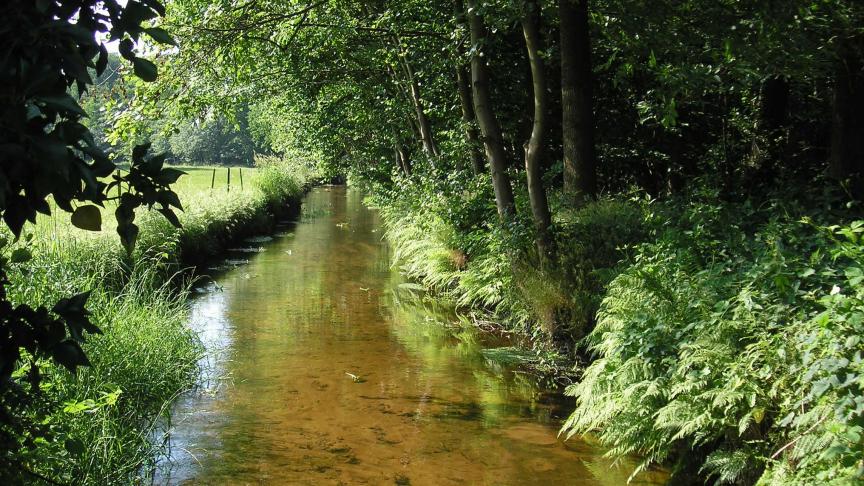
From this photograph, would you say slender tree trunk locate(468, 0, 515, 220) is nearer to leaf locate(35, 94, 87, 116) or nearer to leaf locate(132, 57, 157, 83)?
leaf locate(132, 57, 157, 83)

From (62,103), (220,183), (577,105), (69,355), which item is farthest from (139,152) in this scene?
(220,183)

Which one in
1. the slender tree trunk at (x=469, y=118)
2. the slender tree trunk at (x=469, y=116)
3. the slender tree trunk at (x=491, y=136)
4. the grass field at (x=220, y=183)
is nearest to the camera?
the slender tree trunk at (x=491, y=136)

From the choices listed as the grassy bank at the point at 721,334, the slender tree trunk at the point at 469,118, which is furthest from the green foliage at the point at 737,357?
the slender tree trunk at the point at 469,118

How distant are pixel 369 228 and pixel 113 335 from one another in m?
19.5

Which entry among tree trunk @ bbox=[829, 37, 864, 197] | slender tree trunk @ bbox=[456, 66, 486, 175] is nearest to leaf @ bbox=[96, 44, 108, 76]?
tree trunk @ bbox=[829, 37, 864, 197]

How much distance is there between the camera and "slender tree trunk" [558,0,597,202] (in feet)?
33.4

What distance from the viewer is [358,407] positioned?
7.58 m

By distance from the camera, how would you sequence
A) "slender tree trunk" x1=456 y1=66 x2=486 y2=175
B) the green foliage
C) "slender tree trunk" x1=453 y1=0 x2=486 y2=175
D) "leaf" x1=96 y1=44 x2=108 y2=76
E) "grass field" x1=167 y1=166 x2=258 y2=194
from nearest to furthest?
"leaf" x1=96 y1=44 x2=108 y2=76 → the green foliage → "slender tree trunk" x1=453 y1=0 x2=486 y2=175 → "slender tree trunk" x1=456 y1=66 x2=486 y2=175 → "grass field" x1=167 y1=166 x2=258 y2=194

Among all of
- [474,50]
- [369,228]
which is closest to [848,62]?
[474,50]

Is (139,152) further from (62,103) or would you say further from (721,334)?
(721,334)

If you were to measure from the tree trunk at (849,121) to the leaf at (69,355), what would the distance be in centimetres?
953

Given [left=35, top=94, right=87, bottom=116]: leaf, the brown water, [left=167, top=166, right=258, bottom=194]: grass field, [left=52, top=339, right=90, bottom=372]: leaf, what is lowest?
the brown water

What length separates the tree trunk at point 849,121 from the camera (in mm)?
9555

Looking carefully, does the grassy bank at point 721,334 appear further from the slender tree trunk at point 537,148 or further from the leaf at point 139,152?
the leaf at point 139,152
